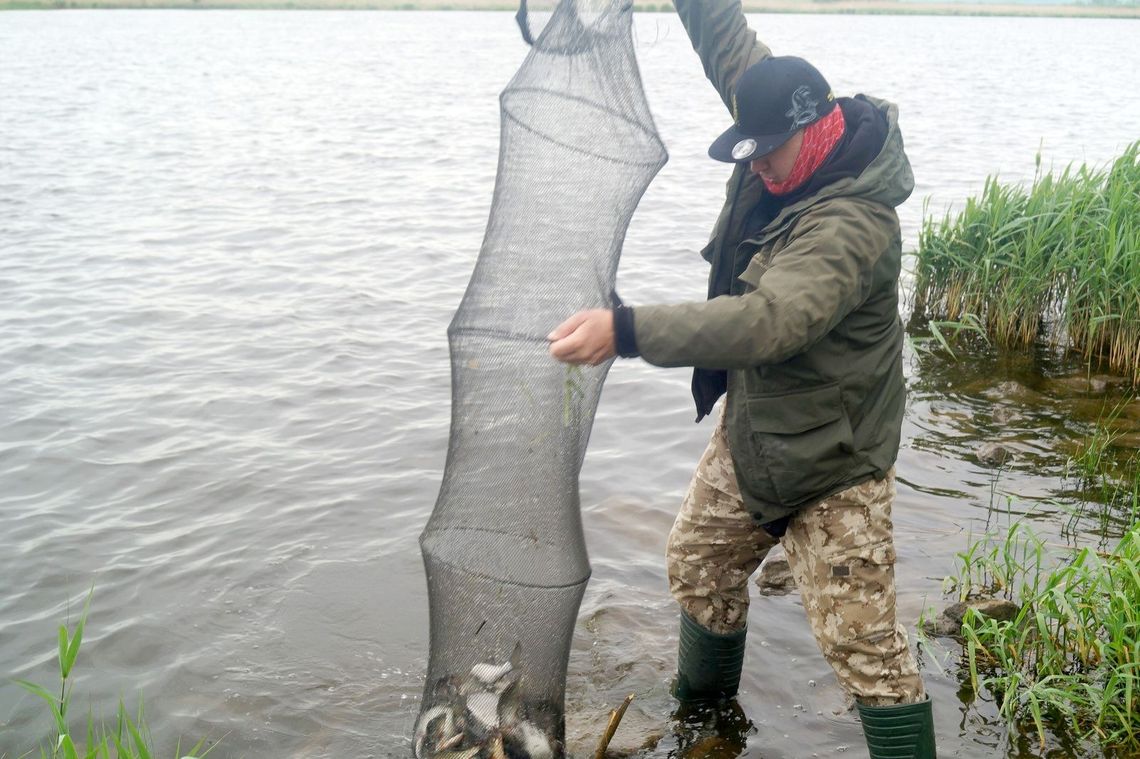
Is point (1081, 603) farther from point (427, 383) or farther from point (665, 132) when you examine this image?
point (665, 132)

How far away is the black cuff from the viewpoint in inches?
105

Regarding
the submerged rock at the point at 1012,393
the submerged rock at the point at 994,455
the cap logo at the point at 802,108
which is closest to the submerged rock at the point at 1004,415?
the submerged rock at the point at 1012,393

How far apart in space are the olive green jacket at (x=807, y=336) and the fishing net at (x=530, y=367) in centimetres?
42

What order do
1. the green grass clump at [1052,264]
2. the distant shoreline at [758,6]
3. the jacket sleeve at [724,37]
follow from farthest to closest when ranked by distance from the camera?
the distant shoreline at [758,6] < the green grass clump at [1052,264] < the jacket sleeve at [724,37]

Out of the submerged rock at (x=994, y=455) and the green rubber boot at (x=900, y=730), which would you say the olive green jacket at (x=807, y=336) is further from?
the submerged rock at (x=994, y=455)

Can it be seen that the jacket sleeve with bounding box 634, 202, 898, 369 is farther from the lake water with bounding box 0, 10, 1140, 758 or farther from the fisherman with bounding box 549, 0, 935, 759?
the lake water with bounding box 0, 10, 1140, 758

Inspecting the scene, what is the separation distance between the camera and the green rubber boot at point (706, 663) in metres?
3.79

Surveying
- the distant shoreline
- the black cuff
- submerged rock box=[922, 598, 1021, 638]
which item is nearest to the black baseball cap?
the black cuff

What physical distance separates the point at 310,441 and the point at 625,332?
4694mm

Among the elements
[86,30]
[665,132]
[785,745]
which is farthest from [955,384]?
[86,30]

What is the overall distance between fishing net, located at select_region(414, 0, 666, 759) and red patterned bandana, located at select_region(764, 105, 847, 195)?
0.55 metres

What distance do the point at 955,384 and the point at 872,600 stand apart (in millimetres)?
5061

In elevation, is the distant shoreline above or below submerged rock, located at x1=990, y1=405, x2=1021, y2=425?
above

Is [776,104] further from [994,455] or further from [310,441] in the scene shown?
[310,441]
